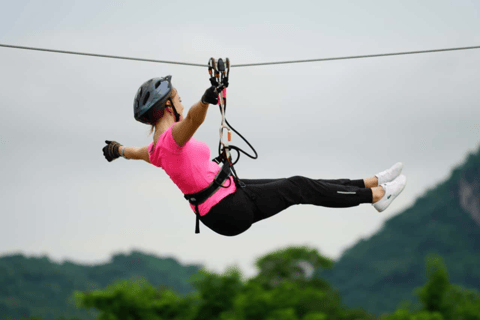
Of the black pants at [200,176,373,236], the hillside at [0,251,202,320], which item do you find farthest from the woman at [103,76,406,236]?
the hillside at [0,251,202,320]

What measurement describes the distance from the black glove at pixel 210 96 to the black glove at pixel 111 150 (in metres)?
1.56

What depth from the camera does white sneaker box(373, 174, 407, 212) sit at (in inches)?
199

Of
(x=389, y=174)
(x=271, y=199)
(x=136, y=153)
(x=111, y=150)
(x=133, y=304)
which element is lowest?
(x=271, y=199)

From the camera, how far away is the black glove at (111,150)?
5500mm

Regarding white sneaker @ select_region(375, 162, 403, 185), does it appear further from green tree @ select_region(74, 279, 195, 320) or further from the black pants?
green tree @ select_region(74, 279, 195, 320)

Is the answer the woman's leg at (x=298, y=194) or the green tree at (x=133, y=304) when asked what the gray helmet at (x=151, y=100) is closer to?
the woman's leg at (x=298, y=194)

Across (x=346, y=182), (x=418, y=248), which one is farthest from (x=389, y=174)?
(x=418, y=248)

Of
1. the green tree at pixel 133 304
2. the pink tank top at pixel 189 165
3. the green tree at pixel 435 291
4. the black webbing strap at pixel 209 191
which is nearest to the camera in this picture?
the pink tank top at pixel 189 165

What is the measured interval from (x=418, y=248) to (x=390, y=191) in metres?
77.0

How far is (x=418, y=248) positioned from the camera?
78688mm

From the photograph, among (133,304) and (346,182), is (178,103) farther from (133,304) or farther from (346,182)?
Result: (133,304)

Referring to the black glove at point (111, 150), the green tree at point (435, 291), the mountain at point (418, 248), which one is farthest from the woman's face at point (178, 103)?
Answer: the mountain at point (418, 248)

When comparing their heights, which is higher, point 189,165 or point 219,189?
point 189,165

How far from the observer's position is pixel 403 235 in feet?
270
